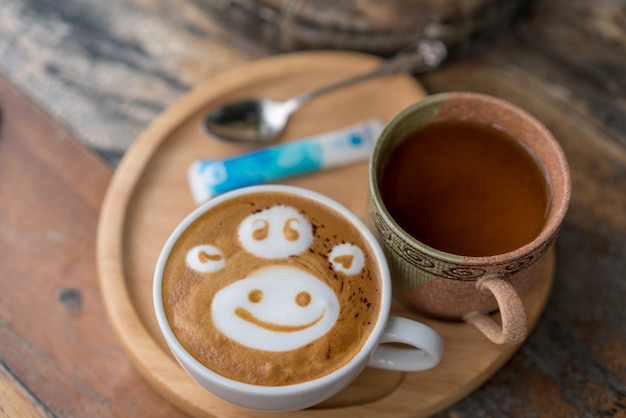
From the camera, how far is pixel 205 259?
0.68 m

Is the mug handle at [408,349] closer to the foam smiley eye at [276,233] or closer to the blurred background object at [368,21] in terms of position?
the foam smiley eye at [276,233]

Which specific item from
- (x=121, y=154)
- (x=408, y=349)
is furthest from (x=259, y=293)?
(x=121, y=154)

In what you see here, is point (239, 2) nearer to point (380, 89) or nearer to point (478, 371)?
→ point (380, 89)

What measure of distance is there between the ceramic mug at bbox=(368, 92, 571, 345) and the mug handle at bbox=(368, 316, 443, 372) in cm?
5

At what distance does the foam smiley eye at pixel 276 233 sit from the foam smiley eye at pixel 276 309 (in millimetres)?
24

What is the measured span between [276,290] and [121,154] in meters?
0.39

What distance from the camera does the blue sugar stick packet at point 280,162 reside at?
852 mm

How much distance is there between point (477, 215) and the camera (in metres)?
0.75

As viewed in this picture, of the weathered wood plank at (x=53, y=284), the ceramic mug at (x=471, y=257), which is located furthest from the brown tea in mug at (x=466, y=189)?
the weathered wood plank at (x=53, y=284)

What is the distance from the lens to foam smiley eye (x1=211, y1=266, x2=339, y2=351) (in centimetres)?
64

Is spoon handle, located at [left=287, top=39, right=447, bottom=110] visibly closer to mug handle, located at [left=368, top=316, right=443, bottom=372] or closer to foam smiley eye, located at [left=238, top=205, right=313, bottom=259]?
foam smiley eye, located at [left=238, top=205, right=313, bottom=259]

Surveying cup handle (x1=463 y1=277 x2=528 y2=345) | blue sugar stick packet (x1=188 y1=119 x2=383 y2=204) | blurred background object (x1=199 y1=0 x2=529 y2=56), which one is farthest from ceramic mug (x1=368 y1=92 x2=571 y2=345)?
blurred background object (x1=199 y1=0 x2=529 y2=56)

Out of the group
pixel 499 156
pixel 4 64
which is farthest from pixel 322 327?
pixel 4 64

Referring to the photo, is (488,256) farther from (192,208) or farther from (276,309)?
(192,208)
